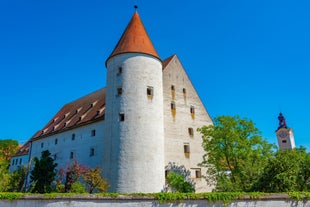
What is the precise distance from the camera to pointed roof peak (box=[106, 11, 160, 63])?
25953 millimetres

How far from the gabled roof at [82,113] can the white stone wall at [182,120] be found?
7.43 meters

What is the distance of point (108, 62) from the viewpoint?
2728 cm

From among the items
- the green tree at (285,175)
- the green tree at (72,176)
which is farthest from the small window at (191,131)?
the green tree at (72,176)

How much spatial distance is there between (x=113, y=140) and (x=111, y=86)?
17.9 ft

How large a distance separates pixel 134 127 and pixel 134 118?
81 centimetres

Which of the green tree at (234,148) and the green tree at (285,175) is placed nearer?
the green tree at (285,175)

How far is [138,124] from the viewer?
76.6 feet

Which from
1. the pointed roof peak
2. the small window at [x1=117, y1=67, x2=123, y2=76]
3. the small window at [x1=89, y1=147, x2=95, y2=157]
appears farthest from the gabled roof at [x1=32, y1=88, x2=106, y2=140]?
the pointed roof peak

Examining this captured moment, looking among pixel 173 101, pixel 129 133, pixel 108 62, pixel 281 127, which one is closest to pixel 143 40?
pixel 108 62

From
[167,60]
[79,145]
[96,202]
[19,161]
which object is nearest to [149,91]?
[167,60]

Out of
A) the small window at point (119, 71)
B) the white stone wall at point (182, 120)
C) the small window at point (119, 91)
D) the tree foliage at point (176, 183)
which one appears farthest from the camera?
the white stone wall at point (182, 120)

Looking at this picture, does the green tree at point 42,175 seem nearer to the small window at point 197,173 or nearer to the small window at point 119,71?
the small window at point 119,71

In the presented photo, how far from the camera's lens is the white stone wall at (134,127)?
72.4 feet

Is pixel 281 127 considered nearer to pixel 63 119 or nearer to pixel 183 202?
pixel 63 119
